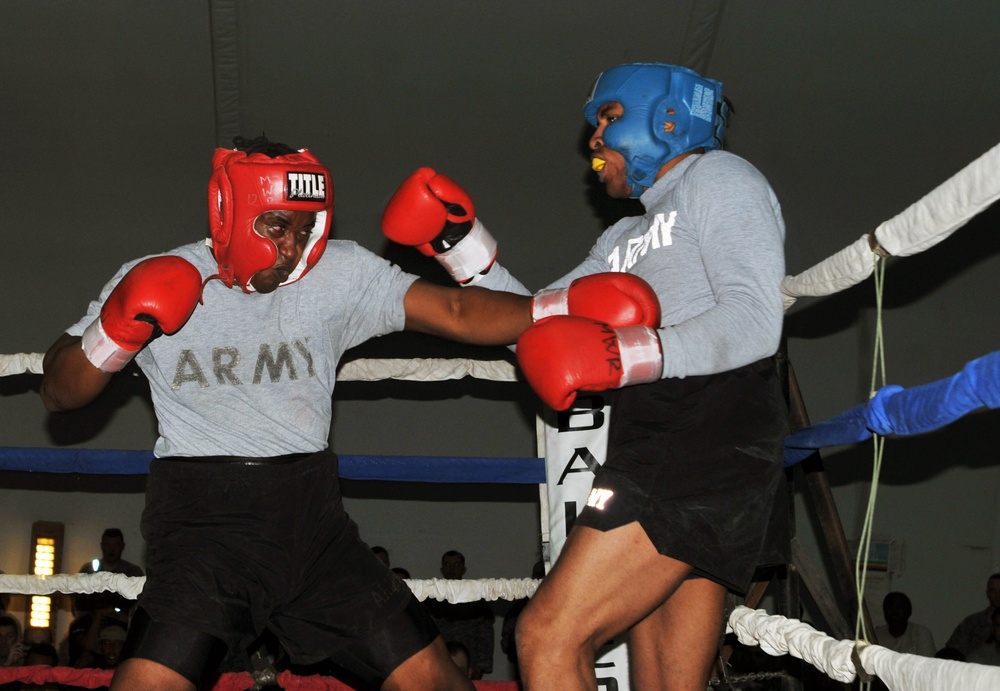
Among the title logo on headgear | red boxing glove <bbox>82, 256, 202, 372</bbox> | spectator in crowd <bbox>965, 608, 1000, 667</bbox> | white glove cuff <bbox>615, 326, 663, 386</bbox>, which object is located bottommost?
spectator in crowd <bbox>965, 608, 1000, 667</bbox>

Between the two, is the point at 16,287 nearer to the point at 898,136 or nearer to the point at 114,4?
the point at 114,4

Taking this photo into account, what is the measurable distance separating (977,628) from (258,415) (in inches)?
162

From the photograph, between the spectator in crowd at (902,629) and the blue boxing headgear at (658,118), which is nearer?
the blue boxing headgear at (658,118)

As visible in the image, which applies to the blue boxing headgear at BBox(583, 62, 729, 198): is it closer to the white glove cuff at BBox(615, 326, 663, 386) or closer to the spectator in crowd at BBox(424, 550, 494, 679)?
the white glove cuff at BBox(615, 326, 663, 386)

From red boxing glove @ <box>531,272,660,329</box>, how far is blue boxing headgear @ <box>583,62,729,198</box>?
27 centimetres

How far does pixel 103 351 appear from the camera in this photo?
1.77 m

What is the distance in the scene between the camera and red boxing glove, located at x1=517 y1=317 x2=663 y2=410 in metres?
1.45

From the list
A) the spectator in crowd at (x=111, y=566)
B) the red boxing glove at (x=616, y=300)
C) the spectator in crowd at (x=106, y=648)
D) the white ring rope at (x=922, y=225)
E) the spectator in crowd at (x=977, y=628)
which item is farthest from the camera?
the spectator in crowd at (x=111, y=566)

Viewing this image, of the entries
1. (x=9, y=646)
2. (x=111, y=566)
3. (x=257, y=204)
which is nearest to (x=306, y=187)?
(x=257, y=204)

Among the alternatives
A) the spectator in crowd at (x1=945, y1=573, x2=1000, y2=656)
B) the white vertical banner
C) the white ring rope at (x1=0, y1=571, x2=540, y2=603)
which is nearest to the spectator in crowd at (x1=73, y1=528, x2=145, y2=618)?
the white ring rope at (x1=0, y1=571, x2=540, y2=603)

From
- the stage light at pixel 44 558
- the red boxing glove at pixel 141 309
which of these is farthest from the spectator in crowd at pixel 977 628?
the stage light at pixel 44 558

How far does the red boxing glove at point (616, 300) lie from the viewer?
159cm

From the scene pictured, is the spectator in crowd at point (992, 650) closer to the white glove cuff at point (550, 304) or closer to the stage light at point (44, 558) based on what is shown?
the white glove cuff at point (550, 304)

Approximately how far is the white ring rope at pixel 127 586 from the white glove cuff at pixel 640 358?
0.99 meters
